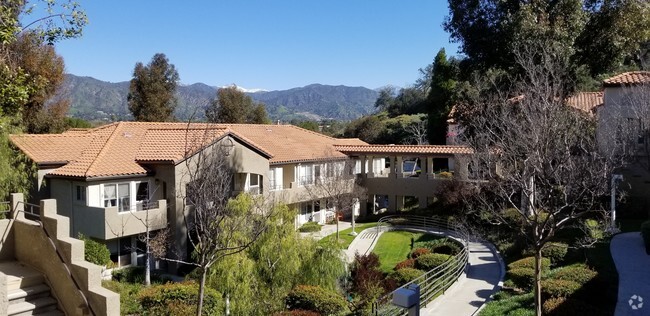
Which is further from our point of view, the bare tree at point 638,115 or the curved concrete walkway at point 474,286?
the bare tree at point 638,115

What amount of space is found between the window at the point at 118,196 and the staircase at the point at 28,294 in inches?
596

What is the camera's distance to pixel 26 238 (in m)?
9.85

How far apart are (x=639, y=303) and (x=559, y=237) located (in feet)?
30.2

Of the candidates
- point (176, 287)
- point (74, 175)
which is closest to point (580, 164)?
point (176, 287)

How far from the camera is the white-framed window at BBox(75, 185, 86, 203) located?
23484 millimetres

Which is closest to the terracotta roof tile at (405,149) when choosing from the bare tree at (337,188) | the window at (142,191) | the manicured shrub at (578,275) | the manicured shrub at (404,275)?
the bare tree at (337,188)

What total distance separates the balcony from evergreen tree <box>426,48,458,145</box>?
34.1 metres

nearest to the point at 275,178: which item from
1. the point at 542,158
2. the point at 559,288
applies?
the point at 559,288

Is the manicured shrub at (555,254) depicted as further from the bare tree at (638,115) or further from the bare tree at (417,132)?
the bare tree at (417,132)

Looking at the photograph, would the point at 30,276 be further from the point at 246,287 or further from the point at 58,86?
the point at 58,86

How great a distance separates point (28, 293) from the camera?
A: 8.95 meters

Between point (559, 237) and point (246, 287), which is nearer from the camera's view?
point (246, 287)

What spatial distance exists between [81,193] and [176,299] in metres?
10.9

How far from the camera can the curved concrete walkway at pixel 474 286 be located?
16.6 m
